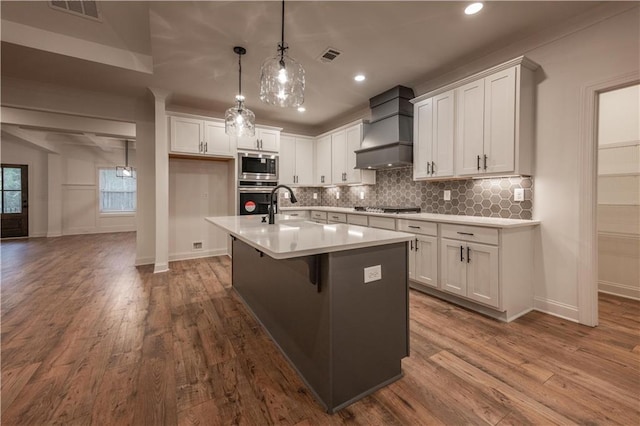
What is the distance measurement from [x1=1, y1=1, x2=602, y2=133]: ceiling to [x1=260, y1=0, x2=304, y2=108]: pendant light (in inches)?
21.0

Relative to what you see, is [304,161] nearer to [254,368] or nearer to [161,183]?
[161,183]

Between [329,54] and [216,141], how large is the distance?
104 inches

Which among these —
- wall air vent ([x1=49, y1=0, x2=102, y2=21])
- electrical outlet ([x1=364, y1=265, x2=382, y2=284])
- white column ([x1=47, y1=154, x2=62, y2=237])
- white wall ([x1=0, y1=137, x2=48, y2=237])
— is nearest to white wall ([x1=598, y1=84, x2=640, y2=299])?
electrical outlet ([x1=364, y1=265, x2=382, y2=284])

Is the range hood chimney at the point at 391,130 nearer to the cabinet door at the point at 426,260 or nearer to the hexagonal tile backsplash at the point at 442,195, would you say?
the hexagonal tile backsplash at the point at 442,195

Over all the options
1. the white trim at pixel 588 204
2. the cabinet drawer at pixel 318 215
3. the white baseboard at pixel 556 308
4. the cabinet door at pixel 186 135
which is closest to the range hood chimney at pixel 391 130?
the cabinet drawer at pixel 318 215

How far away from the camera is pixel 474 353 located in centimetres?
199

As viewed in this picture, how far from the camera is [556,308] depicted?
8.45ft

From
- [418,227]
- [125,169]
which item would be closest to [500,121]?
[418,227]

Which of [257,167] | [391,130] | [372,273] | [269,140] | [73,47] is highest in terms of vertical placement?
[73,47]

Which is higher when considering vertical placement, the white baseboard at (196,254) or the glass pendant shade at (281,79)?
the glass pendant shade at (281,79)

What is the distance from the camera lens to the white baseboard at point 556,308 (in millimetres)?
2471

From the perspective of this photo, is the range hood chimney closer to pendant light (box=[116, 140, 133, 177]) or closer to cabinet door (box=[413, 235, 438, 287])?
cabinet door (box=[413, 235, 438, 287])

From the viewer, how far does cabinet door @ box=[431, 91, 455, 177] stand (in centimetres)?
314

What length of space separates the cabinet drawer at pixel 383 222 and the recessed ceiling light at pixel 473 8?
219cm
